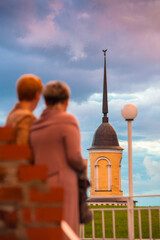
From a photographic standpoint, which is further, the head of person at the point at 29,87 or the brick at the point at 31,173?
the head of person at the point at 29,87

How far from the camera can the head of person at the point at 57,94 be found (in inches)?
166

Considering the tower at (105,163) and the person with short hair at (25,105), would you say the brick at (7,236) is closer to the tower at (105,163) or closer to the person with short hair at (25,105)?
the person with short hair at (25,105)

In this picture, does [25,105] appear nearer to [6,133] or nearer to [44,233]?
[6,133]

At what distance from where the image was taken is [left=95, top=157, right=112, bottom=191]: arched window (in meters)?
34.7

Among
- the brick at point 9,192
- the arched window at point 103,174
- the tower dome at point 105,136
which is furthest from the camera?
the tower dome at point 105,136

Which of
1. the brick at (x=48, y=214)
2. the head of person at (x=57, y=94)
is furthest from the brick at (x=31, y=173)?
the head of person at (x=57, y=94)

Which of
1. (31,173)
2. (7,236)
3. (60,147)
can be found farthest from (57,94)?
(7,236)

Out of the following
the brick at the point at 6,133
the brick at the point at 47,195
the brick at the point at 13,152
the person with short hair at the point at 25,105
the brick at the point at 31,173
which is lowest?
the brick at the point at 47,195

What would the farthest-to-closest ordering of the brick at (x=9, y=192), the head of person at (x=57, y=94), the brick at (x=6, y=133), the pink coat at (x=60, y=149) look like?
the head of person at (x=57, y=94) < the pink coat at (x=60, y=149) < the brick at (x=6, y=133) < the brick at (x=9, y=192)

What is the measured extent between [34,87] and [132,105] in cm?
710

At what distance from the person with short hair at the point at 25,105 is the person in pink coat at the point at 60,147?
0.08 m

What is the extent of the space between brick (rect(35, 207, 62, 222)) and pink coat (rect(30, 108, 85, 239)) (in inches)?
36.8

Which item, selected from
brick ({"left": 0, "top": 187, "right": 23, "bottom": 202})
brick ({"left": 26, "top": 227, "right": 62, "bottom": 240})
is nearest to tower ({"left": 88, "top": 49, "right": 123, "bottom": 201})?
brick ({"left": 26, "top": 227, "right": 62, "bottom": 240})

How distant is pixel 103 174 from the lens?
34.8m
